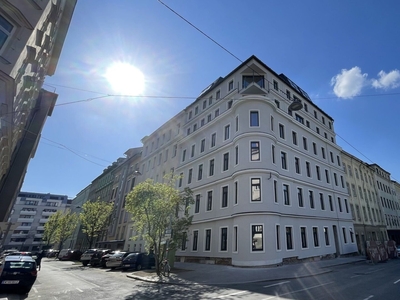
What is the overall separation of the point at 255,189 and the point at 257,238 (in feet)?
14.0

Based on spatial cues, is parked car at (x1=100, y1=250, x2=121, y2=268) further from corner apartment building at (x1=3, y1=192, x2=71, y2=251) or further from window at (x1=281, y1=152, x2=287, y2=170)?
corner apartment building at (x1=3, y1=192, x2=71, y2=251)

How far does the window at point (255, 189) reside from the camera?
19984 millimetres

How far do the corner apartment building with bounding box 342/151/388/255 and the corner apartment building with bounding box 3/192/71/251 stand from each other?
102 m

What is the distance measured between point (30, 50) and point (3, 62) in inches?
92.9

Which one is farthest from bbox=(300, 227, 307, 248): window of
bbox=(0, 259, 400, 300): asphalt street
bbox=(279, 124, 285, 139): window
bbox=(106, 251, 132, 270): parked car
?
bbox=(106, 251, 132, 270): parked car

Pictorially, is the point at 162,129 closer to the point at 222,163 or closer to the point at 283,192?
the point at 222,163

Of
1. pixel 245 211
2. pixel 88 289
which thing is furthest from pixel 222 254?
pixel 88 289

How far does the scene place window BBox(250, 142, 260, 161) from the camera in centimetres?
2149

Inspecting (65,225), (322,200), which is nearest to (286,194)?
(322,200)

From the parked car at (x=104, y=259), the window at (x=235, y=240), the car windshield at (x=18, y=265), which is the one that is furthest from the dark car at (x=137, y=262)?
the car windshield at (x=18, y=265)

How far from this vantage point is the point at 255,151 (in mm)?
21859

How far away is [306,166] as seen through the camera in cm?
2727

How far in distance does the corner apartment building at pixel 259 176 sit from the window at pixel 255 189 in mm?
93

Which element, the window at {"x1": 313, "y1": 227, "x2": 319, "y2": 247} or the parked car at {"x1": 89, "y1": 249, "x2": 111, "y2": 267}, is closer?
the window at {"x1": 313, "y1": 227, "x2": 319, "y2": 247}
